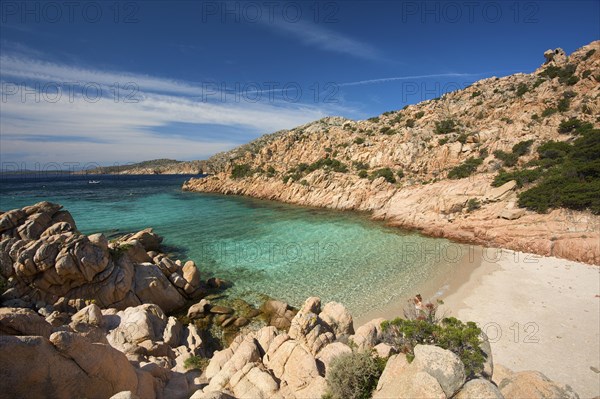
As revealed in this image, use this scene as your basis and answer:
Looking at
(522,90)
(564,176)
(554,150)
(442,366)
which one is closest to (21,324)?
(442,366)

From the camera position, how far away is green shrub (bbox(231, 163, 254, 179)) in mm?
64656

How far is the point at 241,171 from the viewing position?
66125mm

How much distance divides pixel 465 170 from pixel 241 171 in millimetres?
46945

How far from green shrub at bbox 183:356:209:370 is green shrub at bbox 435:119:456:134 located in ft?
168

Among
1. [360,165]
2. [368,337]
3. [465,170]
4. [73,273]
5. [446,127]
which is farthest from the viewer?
[360,165]

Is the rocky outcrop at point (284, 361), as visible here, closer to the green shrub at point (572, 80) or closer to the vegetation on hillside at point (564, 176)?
the vegetation on hillside at point (564, 176)

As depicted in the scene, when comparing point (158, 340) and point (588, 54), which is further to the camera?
point (588, 54)

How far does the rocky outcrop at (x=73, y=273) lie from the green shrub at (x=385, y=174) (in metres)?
33.1

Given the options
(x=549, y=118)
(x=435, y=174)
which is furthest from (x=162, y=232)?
(x=549, y=118)

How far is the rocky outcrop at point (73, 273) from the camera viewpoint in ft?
41.3

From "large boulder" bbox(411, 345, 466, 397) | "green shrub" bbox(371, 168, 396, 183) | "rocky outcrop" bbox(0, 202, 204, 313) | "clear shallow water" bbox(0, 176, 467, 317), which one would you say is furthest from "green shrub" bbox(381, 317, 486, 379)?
"green shrub" bbox(371, 168, 396, 183)

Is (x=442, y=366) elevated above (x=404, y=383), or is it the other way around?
(x=442, y=366)

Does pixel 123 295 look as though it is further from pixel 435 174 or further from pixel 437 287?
pixel 435 174

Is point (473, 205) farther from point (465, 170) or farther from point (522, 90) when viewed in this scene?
point (522, 90)
